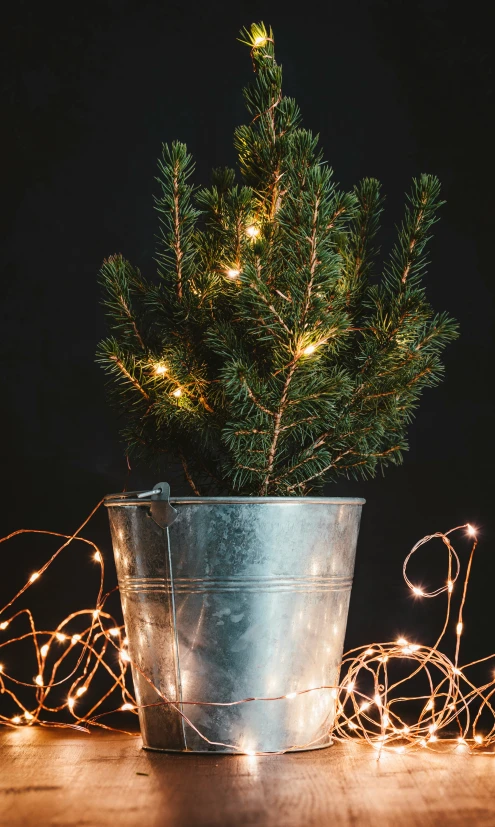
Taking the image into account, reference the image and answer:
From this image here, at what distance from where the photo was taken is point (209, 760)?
1.12 metres

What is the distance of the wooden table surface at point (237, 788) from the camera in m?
0.88

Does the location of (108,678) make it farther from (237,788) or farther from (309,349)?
(309,349)

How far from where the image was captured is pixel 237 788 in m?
0.98

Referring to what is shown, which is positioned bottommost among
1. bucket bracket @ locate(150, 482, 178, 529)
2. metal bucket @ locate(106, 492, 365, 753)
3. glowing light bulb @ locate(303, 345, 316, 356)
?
metal bucket @ locate(106, 492, 365, 753)

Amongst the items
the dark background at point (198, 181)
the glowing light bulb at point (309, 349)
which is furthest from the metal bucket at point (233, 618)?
the dark background at point (198, 181)

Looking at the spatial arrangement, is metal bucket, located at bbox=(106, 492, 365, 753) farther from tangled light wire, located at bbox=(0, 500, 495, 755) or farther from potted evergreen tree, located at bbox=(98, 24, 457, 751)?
tangled light wire, located at bbox=(0, 500, 495, 755)

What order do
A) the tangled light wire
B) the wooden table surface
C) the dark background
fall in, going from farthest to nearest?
the dark background, the tangled light wire, the wooden table surface

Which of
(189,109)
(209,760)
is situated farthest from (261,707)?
(189,109)

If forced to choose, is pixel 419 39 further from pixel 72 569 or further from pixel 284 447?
pixel 72 569

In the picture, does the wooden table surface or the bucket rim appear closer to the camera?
the wooden table surface

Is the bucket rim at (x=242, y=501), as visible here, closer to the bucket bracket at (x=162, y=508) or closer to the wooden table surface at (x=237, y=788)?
the bucket bracket at (x=162, y=508)

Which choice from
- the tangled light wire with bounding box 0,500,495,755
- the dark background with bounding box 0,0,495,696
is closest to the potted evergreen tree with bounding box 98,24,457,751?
the tangled light wire with bounding box 0,500,495,755

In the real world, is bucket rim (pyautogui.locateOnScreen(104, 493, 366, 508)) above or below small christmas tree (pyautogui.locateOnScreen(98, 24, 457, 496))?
below

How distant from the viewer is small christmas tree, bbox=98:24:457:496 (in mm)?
1118
